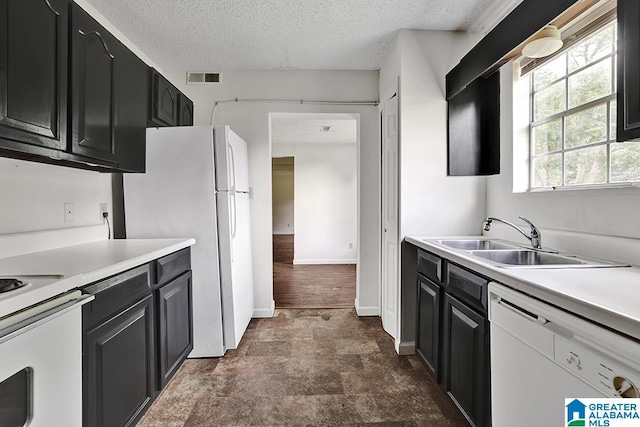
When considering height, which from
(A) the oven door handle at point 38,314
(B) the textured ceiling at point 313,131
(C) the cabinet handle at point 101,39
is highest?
(B) the textured ceiling at point 313,131

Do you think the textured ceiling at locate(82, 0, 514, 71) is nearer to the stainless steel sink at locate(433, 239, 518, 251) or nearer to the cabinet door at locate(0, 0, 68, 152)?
the cabinet door at locate(0, 0, 68, 152)

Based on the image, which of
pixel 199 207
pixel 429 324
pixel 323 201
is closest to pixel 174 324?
pixel 199 207

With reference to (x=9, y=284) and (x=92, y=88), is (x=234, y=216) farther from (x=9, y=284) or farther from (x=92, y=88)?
(x=9, y=284)

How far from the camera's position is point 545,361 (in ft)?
3.27

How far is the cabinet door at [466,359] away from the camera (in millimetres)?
1354

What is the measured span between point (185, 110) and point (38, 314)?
8.02 ft

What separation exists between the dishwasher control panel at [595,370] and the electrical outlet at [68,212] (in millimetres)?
2529

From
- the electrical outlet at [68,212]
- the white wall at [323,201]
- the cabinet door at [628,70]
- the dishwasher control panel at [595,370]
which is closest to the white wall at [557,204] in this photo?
the cabinet door at [628,70]

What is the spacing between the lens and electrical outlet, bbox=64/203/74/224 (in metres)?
1.90

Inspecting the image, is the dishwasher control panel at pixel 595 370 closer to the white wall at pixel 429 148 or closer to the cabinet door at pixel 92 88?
the white wall at pixel 429 148

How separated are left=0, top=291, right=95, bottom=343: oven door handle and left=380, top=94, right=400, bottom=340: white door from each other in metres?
2.04

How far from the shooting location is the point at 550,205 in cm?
180

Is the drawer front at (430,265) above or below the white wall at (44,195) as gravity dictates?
below

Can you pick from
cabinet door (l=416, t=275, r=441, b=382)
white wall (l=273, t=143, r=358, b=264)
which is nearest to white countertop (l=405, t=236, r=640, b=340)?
cabinet door (l=416, t=275, r=441, b=382)
